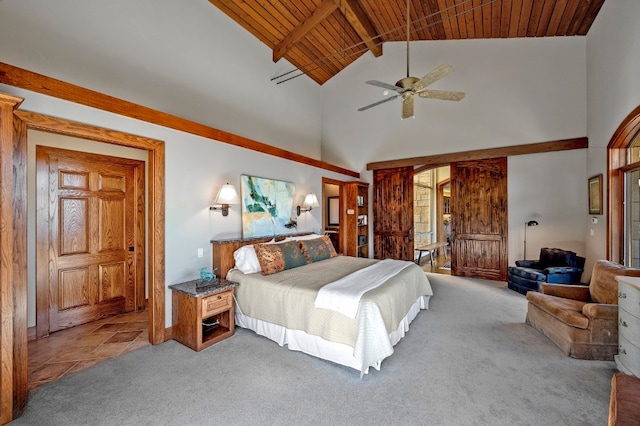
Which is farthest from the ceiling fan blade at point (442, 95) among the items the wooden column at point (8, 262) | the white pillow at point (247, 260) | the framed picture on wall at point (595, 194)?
the wooden column at point (8, 262)

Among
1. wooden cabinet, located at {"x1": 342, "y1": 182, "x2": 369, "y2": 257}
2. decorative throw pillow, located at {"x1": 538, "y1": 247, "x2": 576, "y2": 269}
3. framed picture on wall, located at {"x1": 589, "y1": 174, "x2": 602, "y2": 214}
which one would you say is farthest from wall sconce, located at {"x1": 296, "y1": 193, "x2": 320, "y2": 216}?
framed picture on wall, located at {"x1": 589, "y1": 174, "x2": 602, "y2": 214}

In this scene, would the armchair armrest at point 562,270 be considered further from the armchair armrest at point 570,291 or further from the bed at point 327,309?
the bed at point 327,309

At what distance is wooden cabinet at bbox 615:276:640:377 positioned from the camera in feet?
7.00

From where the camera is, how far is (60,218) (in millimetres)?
3350

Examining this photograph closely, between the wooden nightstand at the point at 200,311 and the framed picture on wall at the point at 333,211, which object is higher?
the framed picture on wall at the point at 333,211

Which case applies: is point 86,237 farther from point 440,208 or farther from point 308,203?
point 440,208

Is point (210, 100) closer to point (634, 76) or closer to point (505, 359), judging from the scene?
point (505, 359)

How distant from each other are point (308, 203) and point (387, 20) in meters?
3.93

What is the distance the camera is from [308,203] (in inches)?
205

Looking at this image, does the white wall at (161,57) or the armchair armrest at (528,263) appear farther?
the armchair armrest at (528,263)

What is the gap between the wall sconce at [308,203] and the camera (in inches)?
204

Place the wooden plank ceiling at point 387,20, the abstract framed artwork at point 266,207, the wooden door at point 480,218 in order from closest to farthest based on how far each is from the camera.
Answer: the abstract framed artwork at point 266,207 < the wooden plank ceiling at point 387,20 < the wooden door at point 480,218

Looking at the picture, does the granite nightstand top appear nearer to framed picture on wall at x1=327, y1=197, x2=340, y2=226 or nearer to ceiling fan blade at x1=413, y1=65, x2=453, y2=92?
ceiling fan blade at x1=413, y1=65, x2=453, y2=92

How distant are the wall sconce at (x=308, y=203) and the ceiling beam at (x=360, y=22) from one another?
3272 millimetres
